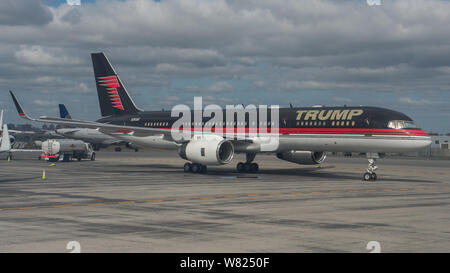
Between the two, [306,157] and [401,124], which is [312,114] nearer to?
[306,157]

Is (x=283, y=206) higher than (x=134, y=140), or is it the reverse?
(x=134, y=140)

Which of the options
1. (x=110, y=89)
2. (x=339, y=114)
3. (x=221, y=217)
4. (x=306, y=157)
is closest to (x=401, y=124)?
(x=339, y=114)

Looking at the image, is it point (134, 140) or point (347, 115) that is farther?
point (134, 140)

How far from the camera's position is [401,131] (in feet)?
112

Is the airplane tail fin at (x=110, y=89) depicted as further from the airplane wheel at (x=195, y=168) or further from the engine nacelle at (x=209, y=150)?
the engine nacelle at (x=209, y=150)

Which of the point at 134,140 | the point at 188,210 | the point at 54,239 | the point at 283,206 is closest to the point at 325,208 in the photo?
the point at 283,206

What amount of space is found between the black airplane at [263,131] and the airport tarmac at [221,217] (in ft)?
16.1

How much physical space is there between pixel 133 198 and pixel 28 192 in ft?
18.9

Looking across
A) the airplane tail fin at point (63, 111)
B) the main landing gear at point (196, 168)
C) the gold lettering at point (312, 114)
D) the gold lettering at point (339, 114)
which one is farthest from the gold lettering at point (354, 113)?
the airplane tail fin at point (63, 111)

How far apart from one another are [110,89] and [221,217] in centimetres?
3414

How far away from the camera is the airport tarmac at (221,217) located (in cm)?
1316
